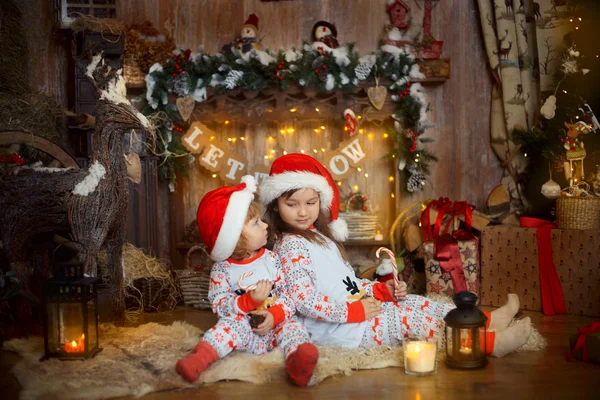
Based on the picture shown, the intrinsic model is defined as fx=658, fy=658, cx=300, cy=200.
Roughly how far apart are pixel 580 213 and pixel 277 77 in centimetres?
241

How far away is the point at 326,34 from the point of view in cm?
540

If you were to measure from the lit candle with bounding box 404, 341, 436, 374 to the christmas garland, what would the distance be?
257 centimetres

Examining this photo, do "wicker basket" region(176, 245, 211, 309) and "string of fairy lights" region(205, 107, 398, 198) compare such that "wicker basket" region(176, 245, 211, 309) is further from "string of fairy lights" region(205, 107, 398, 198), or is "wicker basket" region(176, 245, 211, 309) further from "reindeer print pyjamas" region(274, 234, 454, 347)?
"reindeer print pyjamas" region(274, 234, 454, 347)

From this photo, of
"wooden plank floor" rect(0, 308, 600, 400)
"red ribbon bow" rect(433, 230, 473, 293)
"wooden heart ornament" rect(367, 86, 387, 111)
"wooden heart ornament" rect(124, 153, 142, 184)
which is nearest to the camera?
"wooden plank floor" rect(0, 308, 600, 400)

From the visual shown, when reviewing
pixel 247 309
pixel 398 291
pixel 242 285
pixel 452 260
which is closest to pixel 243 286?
pixel 242 285

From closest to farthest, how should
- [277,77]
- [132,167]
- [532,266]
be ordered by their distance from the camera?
[132,167], [532,266], [277,77]

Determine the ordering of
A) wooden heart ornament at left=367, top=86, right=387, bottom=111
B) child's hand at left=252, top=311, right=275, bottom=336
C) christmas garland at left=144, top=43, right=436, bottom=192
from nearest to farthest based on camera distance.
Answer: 1. child's hand at left=252, top=311, right=275, bottom=336
2. christmas garland at left=144, top=43, right=436, bottom=192
3. wooden heart ornament at left=367, top=86, right=387, bottom=111

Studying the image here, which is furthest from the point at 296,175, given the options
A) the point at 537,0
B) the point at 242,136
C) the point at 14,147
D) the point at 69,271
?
the point at 537,0

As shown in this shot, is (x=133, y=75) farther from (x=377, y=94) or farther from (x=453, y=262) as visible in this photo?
(x=453, y=262)

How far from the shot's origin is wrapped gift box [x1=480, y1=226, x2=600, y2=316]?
168 inches

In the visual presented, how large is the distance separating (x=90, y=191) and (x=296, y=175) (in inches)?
48.5

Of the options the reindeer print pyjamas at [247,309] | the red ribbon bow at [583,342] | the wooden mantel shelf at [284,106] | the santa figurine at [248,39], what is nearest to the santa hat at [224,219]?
the reindeer print pyjamas at [247,309]

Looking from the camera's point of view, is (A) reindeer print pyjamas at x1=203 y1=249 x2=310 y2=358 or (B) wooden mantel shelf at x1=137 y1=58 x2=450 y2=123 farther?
(B) wooden mantel shelf at x1=137 y1=58 x2=450 y2=123

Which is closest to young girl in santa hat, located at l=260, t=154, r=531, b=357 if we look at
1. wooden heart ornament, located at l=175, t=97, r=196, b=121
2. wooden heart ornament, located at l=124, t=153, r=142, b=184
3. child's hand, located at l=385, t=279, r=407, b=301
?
child's hand, located at l=385, t=279, r=407, b=301
